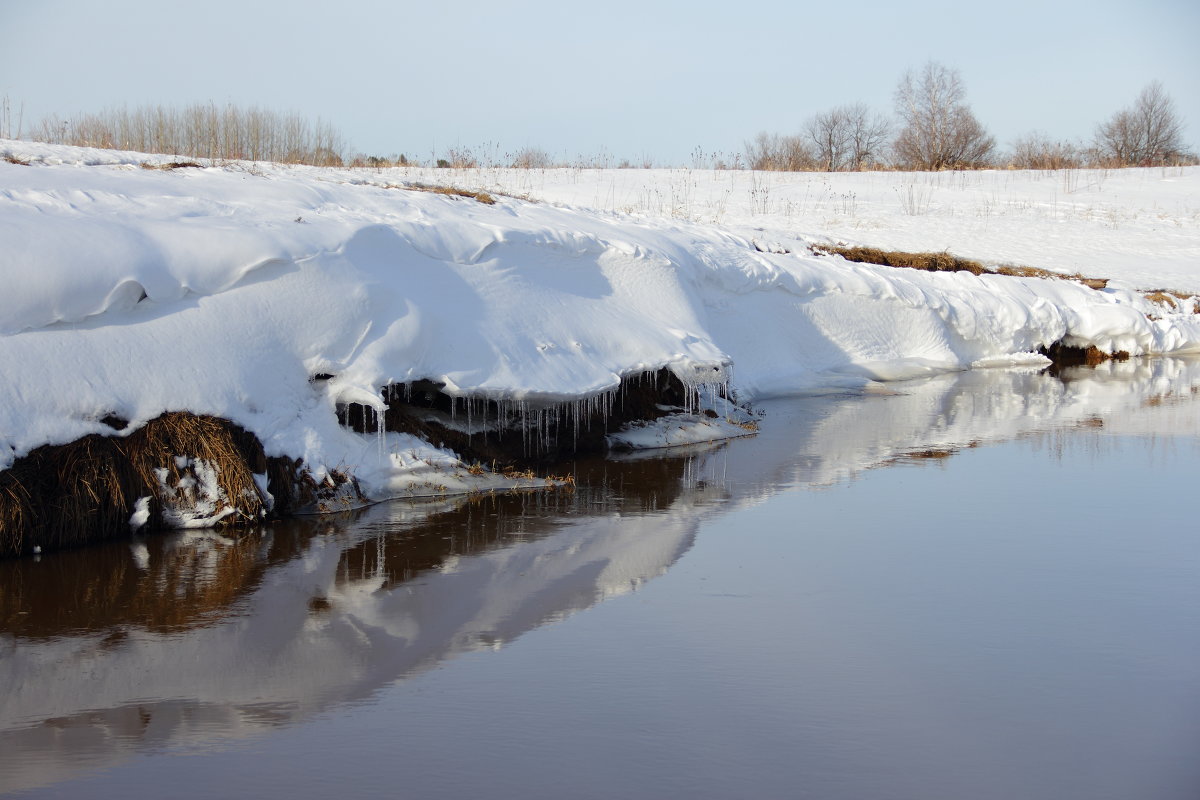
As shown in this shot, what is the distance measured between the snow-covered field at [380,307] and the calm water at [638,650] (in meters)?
0.92

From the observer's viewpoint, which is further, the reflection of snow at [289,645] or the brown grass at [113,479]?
the brown grass at [113,479]

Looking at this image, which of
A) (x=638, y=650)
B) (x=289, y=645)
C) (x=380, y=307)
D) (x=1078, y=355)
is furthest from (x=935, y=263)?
(x=289, y=645)

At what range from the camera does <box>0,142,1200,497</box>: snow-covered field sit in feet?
21.8

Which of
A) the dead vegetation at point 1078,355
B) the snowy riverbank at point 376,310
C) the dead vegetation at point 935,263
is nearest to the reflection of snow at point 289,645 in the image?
the snowy riverbank at point 376,310

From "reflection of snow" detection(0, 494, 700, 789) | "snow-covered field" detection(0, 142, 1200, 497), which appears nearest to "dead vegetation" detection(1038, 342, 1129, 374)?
"snow-covered field" detection(0, 142, 1200, 497)

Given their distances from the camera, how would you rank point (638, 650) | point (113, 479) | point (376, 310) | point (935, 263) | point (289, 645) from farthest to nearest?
point (935, 263)
point (376, 310)
point (113, 479)
point (289, 645)
point (638, 650)

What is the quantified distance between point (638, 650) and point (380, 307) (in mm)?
4084

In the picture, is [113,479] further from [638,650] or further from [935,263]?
[935,263]

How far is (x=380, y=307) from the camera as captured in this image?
7.88 meters

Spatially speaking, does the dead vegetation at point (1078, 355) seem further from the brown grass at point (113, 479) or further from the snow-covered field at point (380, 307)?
the brown grass at point (113, 479)

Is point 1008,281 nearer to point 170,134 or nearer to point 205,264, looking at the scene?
point 205,264

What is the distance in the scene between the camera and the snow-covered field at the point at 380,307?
21.8 ft

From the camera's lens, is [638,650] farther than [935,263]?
No

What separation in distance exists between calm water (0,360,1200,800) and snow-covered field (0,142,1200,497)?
36.1 inches
